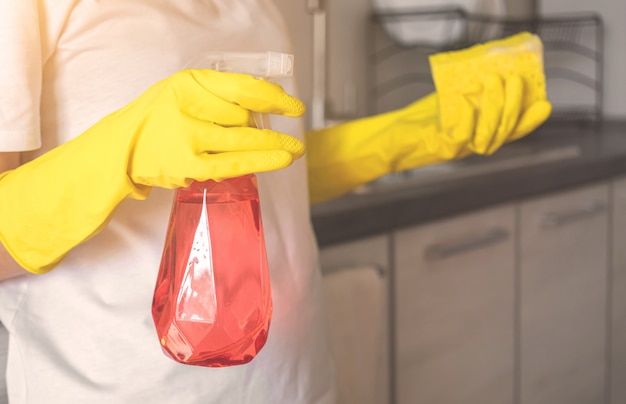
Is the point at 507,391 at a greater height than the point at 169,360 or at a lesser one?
lesser

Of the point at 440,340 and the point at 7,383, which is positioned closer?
the point at 7,383

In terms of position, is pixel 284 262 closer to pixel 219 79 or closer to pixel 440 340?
pixel 219 79

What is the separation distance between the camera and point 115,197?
0.61 metres

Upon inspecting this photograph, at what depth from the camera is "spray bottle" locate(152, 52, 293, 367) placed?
0.60 metres

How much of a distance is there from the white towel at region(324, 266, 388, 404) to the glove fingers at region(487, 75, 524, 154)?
0.44 m

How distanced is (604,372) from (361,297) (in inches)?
37.9

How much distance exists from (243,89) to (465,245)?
1023mm

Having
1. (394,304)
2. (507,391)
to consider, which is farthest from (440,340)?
(507,391)

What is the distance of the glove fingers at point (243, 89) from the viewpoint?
1.85 ft

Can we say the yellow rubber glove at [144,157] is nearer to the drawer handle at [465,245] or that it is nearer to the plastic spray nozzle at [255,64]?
the plastic spray nozzle at [255,64]

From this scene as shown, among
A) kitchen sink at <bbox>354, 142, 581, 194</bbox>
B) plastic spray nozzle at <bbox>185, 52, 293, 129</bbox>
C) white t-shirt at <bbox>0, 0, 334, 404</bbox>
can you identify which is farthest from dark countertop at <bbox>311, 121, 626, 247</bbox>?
plastic spray nozzle at <bbox>185, 52, 293, 129</bbox>

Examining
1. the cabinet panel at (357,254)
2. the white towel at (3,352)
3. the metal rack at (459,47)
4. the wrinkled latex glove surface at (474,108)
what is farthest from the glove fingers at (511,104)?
the metal rack at (459,47)

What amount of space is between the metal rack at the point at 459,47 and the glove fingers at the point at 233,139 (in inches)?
56.6

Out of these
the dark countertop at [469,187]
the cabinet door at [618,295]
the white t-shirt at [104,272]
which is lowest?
the cabinet door at [618,295]
